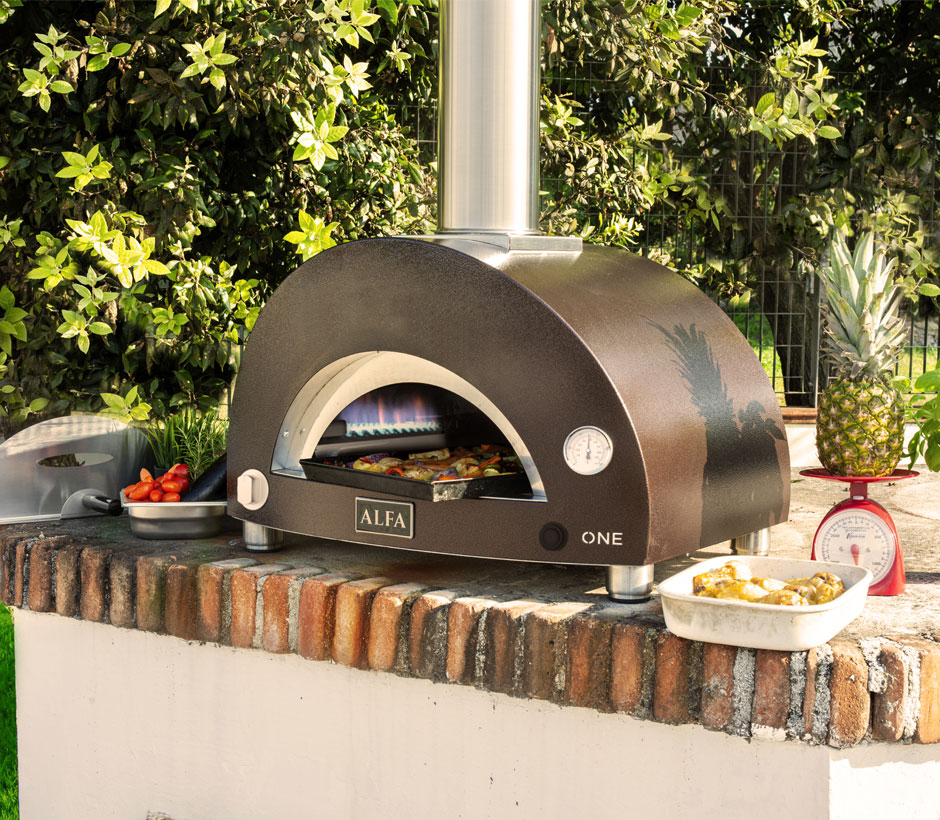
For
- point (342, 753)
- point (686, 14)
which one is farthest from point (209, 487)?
point (686, 14)

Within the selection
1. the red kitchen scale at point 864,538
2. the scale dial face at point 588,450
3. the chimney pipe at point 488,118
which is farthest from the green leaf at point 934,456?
the chimney pipe at point 488,118

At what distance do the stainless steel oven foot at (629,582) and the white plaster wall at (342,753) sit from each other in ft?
0.81

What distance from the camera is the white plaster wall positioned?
81.0 inches

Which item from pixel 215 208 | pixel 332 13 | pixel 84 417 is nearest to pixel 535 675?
pixel 84 417

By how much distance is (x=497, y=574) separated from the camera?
99.7 inches

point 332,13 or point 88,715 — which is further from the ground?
point 332,13

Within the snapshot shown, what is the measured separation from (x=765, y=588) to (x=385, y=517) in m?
0.81

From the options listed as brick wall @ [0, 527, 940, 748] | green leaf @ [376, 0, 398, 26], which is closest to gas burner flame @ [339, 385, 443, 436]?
brick wall @ [0, 527, 940, 748]

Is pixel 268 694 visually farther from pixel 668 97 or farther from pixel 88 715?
pixel 668 97

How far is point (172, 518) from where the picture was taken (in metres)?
2.85

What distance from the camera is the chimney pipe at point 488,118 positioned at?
2572 mm

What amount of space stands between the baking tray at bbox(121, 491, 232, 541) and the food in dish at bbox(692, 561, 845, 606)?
4.25ft

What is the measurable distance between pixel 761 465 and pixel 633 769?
80 cm

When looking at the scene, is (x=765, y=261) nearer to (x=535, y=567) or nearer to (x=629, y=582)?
(x=535, y=567)
